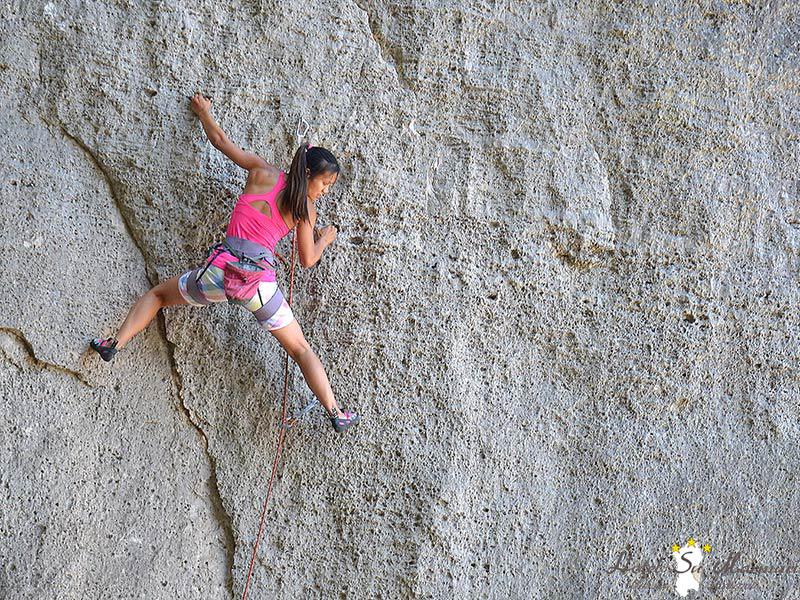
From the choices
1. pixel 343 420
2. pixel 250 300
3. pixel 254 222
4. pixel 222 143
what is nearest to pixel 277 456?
pixel 343 420

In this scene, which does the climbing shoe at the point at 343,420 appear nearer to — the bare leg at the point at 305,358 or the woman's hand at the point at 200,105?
the bare leg at the point at 305,358

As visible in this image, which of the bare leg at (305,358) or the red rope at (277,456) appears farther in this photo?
the red rope at (277,456)

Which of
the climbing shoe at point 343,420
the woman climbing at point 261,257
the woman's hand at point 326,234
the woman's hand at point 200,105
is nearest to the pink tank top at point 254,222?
the woman climbing at point 261,257

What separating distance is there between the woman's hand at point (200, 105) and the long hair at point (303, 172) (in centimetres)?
40

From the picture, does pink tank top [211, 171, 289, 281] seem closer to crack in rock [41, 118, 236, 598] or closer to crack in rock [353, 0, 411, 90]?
crack in rock [41, 118, 236, 598]

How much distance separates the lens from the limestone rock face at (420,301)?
2.25 metres

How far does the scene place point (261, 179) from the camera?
6.92ft

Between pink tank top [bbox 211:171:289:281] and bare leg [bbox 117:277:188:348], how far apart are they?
0.64 feet

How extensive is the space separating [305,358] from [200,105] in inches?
32.3

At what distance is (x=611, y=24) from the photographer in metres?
2.47

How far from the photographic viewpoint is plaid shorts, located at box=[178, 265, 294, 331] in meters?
2.08

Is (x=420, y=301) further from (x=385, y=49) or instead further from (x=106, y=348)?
(x=106, y=348)

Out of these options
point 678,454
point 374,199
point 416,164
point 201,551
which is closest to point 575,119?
point 416,164

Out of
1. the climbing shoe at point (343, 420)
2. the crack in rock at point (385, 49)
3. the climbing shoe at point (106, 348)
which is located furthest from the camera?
the crack in rock at point (385, 49)
